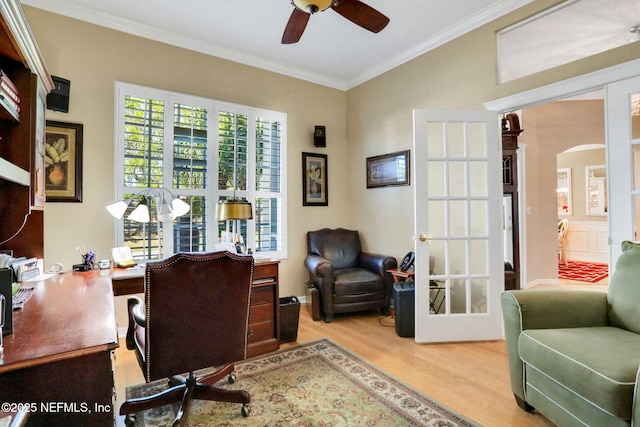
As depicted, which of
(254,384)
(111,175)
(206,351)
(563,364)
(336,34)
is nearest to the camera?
(563,364)

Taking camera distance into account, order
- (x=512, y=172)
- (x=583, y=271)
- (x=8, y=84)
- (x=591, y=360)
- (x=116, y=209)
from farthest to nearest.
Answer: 1. (x=583, y=271)
2. (x=512, y=172)
3. (x=116, y=209)
4. (x=8, y=84)
5. (x=591, y=360)

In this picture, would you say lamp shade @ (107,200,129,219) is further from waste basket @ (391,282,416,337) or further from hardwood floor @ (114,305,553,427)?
waste basket @ (391,282,416,337)

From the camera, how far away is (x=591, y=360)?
1435 millimetres

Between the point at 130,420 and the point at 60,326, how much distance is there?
3.24 feet

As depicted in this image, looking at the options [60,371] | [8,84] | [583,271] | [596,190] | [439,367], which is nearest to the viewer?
[60,371]

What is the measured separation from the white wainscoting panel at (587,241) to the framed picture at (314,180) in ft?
19.6

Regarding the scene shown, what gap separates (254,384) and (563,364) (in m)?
1.77

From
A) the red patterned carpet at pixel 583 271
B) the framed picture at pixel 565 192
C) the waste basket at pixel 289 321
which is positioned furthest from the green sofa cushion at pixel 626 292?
the framed picture at pixel 565 192

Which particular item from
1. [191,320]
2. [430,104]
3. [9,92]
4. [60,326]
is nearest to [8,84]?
[9,92]

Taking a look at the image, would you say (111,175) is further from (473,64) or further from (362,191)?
(473,64)

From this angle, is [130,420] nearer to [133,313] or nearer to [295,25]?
[133,313]

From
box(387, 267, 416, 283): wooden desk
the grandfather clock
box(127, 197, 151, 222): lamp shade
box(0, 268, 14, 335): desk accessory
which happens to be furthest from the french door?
box(0, 268, 14, 335): desk accessory

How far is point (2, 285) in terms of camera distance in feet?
3.61

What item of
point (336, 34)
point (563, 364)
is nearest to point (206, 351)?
point (563, 364)
